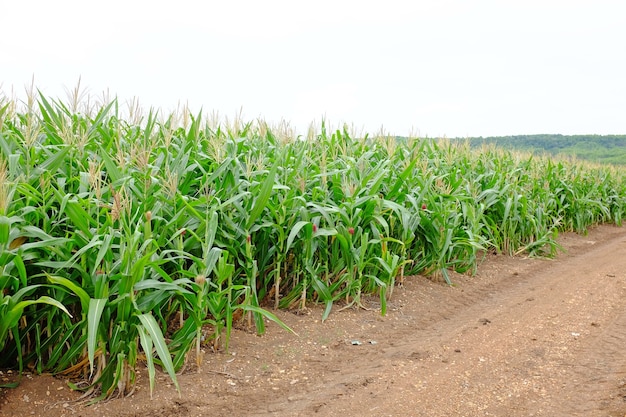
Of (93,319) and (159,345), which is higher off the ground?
(93,319)

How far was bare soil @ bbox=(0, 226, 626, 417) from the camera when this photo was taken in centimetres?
283

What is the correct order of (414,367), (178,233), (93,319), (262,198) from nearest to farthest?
(93,319), (178,233), (414,367), (262,198)

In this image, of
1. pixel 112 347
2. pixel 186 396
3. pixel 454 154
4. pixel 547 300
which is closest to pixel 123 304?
pixel 112 347

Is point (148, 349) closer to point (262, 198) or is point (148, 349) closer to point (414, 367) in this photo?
point (262, 198)

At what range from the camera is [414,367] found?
134 inches

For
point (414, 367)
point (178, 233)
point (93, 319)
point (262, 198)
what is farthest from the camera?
point (262, 198)

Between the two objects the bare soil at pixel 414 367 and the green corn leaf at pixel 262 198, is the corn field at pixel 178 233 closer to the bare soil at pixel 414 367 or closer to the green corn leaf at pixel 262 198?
the green corn leaf at pixel 262 198

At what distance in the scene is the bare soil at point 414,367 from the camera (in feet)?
9.27

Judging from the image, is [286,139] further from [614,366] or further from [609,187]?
[609,187]

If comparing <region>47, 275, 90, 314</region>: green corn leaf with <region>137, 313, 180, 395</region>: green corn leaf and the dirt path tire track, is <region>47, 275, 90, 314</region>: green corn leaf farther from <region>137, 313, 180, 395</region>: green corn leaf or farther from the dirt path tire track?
the dirt path tire track

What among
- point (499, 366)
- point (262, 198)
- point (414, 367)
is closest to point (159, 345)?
point (262, 198)

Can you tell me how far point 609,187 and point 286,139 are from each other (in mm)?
A: 10187

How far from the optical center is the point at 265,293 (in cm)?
420

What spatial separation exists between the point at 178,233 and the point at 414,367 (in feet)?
5.46
